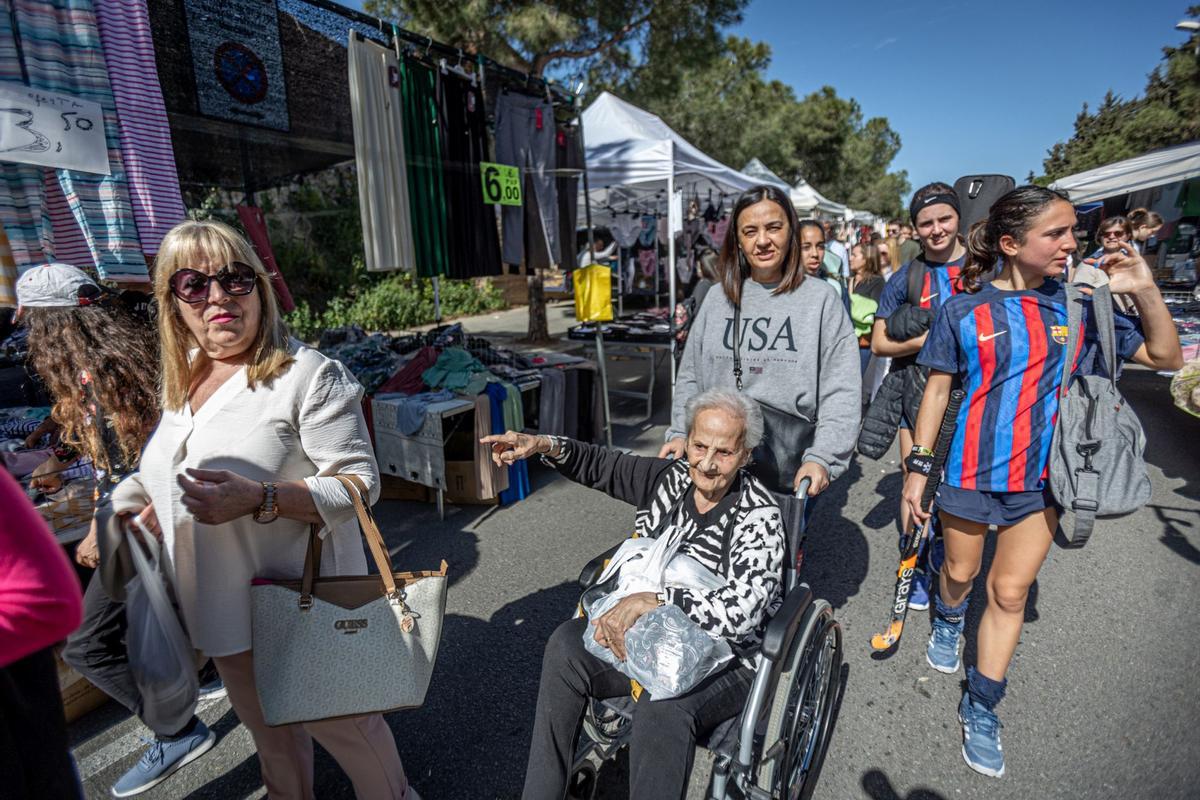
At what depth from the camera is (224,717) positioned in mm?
2418

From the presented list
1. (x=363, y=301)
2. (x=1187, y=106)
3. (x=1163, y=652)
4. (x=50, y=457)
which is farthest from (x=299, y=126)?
(x=1187, y=106)

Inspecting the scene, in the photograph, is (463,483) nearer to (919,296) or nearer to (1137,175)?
(919,296)

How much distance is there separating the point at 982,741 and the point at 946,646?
1.71 ft

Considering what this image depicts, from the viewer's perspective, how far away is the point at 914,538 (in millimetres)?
2461

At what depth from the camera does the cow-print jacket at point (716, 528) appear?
174 centimetres

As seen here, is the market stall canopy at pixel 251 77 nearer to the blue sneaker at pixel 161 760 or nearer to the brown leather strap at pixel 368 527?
the brown leather strap at pixel 368 527

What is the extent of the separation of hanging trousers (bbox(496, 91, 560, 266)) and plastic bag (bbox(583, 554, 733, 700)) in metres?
3.80

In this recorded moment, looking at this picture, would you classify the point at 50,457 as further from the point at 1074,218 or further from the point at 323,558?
the point at 1074,218

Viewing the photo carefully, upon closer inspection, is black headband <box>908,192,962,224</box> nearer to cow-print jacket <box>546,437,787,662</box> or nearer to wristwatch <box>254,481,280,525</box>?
cow-print jacket <box>546,437,787,662</box>

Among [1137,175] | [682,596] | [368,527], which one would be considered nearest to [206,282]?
[368,527]

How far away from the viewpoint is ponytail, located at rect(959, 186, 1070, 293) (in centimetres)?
183

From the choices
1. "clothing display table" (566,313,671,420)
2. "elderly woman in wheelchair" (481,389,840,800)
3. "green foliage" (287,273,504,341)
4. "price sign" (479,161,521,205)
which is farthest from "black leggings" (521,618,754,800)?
"green foliage" (287,273,504,341)

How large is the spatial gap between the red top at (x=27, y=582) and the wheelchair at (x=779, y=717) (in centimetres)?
132

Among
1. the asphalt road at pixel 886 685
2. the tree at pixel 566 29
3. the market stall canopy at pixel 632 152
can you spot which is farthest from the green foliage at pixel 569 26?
the asphalt road at pixel 886 685
